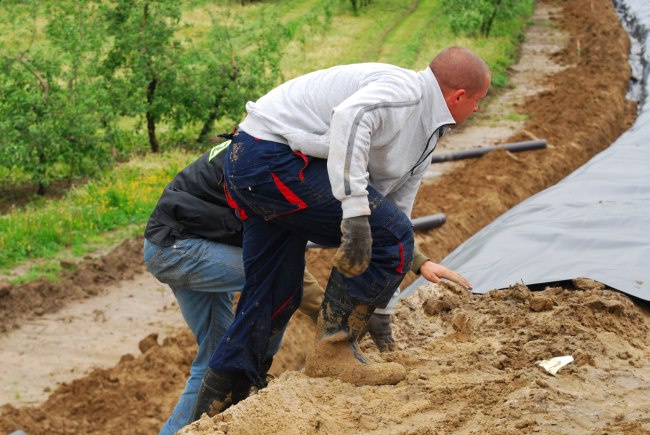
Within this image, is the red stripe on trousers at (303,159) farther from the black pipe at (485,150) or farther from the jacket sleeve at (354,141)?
the black pipe at (485,150)

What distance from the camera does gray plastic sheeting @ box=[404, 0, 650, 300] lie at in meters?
5.15

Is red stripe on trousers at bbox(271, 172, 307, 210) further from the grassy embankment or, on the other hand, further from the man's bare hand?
the grassy embankment

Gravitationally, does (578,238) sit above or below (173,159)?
above

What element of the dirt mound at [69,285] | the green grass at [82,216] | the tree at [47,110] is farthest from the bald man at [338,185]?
the tree at [47,110]

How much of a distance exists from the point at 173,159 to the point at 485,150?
4100mm

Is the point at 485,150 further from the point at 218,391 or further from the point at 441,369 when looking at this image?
the point at 218,391

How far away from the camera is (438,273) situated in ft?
12.8

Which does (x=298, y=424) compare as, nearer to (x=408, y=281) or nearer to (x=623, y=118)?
(x=408, y=281)

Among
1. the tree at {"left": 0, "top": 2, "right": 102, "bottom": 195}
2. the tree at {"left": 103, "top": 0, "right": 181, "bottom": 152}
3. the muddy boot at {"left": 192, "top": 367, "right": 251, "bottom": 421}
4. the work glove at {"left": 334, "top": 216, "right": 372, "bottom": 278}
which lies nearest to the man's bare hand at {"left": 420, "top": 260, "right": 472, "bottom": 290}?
the work glove at {"left": 334, "top": 216, "right": 372, "bottom": 278}

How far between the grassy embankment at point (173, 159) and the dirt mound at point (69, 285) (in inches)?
8.8

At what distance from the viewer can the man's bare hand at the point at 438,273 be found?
3820mm

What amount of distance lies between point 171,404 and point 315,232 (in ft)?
8.08

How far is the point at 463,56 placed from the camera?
3.41 m

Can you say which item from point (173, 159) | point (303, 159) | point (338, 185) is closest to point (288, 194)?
point (303, 159)
